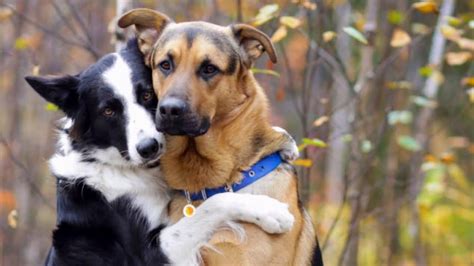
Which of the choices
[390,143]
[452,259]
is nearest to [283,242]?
[390,143]

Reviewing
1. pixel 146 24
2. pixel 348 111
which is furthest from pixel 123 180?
pixel 348 111

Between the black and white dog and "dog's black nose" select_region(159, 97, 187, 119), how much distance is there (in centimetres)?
21

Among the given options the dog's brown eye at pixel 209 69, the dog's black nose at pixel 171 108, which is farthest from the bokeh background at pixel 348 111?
the dog's black nose at pixel 171 108

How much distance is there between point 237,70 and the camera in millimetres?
4789

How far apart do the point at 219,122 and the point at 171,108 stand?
507 millimetres

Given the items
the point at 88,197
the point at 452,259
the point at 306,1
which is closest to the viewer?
the point at 88,197

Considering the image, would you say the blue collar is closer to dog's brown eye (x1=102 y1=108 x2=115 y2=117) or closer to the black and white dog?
the black and white dog

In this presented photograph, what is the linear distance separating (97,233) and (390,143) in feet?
23.4

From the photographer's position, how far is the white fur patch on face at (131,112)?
14.9ft

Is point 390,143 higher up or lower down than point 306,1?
lower down

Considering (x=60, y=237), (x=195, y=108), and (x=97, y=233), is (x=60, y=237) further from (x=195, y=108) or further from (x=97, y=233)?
(x=195, y=108)

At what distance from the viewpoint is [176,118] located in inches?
173

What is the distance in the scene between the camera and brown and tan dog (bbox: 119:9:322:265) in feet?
14.8

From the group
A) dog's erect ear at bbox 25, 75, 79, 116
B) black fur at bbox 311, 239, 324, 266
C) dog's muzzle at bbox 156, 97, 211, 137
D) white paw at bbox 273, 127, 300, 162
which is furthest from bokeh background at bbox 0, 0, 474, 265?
dog's muzzle at bbox 156, 97, 211, 137
